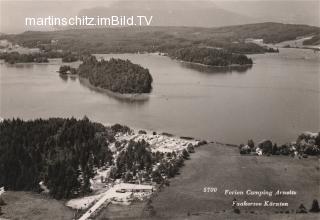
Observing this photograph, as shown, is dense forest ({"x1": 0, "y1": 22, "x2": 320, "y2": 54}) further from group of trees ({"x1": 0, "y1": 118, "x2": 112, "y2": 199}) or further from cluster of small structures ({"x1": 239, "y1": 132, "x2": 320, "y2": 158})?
group of trees ({"x1": 0, "y1": 118, "x2": 112, "y2": 199})

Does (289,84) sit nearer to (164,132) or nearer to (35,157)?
(164,132)

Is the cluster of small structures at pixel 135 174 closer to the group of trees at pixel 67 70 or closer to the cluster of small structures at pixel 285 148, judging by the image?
the cluster of small structures at pixel 285 148

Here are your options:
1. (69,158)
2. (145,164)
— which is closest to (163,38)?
(145,164)

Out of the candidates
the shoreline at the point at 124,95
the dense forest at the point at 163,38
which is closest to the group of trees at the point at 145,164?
the shoreline at the point at 124,95

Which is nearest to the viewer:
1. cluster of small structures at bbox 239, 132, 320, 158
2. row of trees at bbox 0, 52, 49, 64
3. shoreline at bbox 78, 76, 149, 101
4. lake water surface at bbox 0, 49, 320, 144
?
cluster of small structures at bbox 239, 132, 320, 158

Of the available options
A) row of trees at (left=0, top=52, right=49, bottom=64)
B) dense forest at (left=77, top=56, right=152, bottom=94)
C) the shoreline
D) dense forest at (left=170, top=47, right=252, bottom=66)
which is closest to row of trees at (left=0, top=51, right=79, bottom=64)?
row of trees at (left=0, top=52, right=49, bottom=64)

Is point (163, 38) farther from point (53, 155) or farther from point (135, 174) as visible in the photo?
point (135, 174)

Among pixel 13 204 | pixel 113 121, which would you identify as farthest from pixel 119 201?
pixel 113 121
